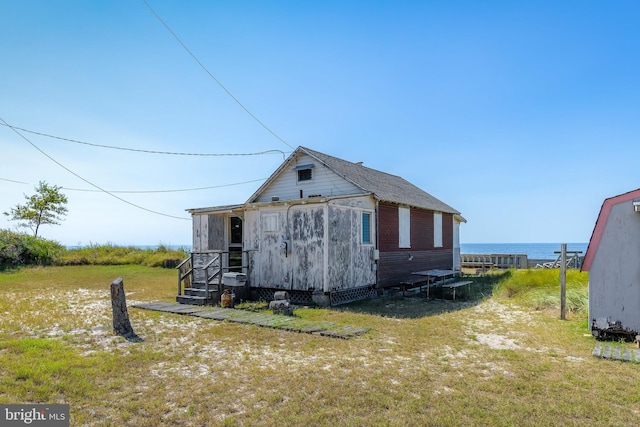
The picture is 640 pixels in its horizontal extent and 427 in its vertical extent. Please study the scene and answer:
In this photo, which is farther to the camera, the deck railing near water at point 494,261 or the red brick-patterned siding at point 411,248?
the deck railing near water at point 494,261

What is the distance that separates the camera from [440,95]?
538 inches

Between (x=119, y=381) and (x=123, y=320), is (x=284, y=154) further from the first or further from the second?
(x=119, y=381)

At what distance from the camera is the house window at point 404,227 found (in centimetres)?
1463

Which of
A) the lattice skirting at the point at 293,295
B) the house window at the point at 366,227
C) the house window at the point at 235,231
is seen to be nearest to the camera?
the lattice skirting at the point at 293,295

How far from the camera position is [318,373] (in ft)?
16.2

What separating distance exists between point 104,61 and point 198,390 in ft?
40.1

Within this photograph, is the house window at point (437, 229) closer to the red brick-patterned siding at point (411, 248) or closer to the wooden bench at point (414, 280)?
the red brick-patterned siding at point (411, 248)

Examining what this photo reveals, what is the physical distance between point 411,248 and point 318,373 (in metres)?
11.2

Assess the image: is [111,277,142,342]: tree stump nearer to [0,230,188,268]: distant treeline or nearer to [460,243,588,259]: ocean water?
[0,230,188,268]: distant treeline

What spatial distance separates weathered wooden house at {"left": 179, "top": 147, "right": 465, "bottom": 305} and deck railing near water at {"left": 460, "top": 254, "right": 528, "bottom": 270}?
9.88 m

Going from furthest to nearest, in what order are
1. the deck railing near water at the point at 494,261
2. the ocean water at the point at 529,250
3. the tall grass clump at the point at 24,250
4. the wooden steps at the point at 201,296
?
1. the ocean water at the point at 529,250
2. the deck railing near water at the point at 494,261
3. the tall grass clump at the point at 24,250
4. the wooden steps at the point at 201,296

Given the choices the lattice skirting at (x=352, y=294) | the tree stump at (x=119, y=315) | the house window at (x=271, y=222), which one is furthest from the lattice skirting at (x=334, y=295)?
the tree stump at (x=119, y=315)

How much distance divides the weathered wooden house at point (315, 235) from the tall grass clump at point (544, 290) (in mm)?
3867

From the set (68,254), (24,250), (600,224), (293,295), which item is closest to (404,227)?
(293,295)
